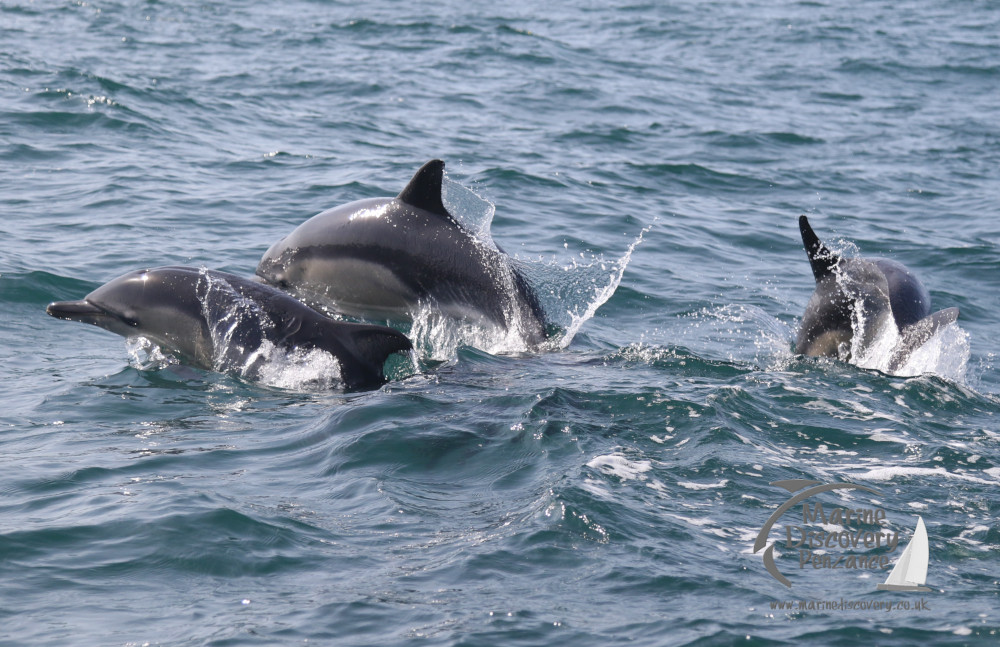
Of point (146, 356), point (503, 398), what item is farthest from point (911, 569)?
point (146, 356)

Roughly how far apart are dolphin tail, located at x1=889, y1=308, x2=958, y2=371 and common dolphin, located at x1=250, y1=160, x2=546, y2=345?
120 inches

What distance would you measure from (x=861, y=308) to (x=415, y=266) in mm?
3927

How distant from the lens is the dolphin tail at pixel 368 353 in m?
9.26

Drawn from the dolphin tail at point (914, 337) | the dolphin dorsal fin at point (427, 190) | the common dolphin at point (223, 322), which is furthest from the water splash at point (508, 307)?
the dolphin tail at point (914, 337)

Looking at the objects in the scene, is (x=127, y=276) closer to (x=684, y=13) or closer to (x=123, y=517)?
(x=123, y=517)

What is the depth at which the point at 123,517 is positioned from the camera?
22.5 ft

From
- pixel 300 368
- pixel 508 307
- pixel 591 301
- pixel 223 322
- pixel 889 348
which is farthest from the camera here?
pixel 591 301

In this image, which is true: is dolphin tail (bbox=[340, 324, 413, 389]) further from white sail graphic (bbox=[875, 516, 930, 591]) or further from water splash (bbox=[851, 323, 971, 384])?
white sail graphic (bbox=[875, 516, 930, 591])

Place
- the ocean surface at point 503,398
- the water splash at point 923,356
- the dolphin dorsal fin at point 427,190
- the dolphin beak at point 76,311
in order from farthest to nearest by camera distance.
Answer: the dolphin dorsal fin at point 427,190
the water splash at point 923,356
the dolphin beak at point 76,311
the ocean surface at point 503,398

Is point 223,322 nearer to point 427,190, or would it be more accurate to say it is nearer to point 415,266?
point 415,266

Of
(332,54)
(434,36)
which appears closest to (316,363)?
(332,54)

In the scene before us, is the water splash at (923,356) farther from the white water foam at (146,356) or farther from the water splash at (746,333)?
the white water foam at (146,356)

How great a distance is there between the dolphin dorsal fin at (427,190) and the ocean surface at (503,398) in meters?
0.57

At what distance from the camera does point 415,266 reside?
10711mm
